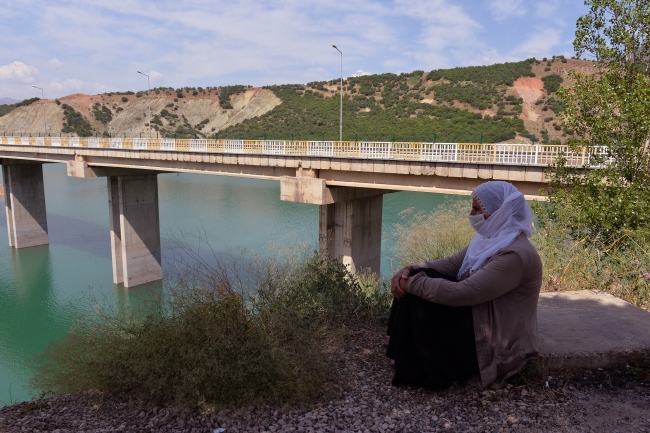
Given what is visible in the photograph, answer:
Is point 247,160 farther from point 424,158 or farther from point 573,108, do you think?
point 573,108

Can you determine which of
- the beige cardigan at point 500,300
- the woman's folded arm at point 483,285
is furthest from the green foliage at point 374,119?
the woman's folded arm at point 483,285

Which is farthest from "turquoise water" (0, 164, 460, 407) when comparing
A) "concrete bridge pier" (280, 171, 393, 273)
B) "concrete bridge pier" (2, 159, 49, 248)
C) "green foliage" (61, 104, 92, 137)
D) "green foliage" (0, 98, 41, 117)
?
"green foliage" (0, 98, 41, 117)

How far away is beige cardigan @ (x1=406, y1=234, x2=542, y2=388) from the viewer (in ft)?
9.18

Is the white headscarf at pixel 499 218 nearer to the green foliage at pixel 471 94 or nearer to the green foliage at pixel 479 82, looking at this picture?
the green foliage at pixel 479 82

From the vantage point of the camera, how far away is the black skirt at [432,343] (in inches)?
116

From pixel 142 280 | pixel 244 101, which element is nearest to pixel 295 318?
pixel 142 280

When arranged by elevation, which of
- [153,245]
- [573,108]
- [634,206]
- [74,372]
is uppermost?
[573,108]

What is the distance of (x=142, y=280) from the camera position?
71.8 feet

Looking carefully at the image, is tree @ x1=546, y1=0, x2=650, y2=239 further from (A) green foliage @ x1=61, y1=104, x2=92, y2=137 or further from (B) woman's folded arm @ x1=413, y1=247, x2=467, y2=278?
(A) green foliage @ x1=61, y1=104, x2=92, y2=137

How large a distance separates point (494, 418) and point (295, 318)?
5.95 ft

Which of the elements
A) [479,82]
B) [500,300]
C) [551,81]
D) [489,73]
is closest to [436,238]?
[500,300]

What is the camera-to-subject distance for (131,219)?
21.2 metres

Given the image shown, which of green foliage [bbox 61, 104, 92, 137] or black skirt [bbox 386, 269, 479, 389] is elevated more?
green foliage [bbox 61, 104, 92, 137]

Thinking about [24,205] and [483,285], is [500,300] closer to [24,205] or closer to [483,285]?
[483,285]
